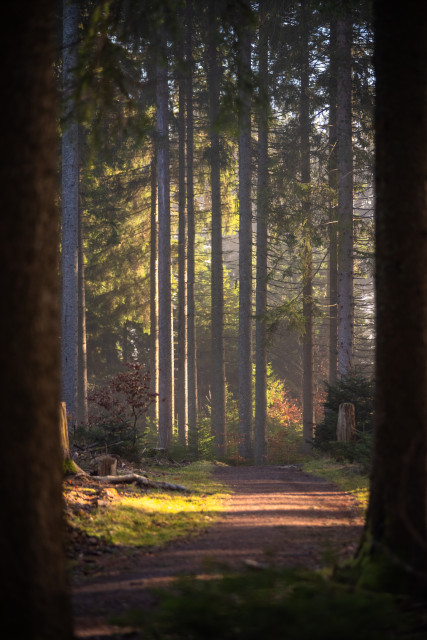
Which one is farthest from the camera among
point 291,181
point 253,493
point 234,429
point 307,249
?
point 234,429

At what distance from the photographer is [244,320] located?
23.9 metres

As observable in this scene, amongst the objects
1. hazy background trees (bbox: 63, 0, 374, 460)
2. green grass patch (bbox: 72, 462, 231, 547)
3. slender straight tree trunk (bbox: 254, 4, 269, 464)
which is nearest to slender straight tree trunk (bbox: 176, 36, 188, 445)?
hazy background trees (bbox: 63, 0, 374, 460)

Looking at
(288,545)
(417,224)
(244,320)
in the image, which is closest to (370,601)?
(417,224)

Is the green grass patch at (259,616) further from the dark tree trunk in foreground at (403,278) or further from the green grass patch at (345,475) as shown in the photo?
the green grass patch at (345,475)

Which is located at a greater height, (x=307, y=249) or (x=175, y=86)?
(x=175, y=86)

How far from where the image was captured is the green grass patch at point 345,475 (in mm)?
10562

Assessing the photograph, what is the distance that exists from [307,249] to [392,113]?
1694 cm

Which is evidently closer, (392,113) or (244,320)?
(392,113)

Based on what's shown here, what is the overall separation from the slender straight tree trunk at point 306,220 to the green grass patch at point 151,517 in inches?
433

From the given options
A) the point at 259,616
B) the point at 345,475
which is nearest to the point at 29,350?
the point at 259,616

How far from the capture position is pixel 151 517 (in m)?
8.27

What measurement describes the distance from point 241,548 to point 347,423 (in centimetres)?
991

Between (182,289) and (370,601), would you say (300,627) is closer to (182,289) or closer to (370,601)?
(370,601)

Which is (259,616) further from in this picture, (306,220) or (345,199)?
(306,220)
